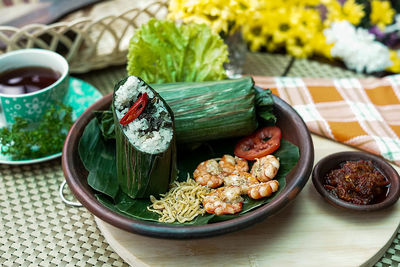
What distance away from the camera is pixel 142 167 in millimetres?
2035

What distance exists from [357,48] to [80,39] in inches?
76.5

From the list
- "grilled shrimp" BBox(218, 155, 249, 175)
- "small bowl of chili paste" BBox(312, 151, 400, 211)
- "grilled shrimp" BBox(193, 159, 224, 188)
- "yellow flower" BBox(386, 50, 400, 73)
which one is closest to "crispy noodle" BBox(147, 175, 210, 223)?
"grilled shrimp" BBox(193, 159, 224, 188)

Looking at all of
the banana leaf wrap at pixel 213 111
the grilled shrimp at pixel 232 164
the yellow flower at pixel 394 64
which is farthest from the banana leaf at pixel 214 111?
the yellow flower at pixel 394 64

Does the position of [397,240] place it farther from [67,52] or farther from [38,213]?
[67,52]

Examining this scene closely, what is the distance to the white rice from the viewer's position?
6.57 feet

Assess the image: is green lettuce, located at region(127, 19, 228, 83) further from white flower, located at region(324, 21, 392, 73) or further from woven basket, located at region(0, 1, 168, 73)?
white flower, located at region(324, 21, 392, 73)

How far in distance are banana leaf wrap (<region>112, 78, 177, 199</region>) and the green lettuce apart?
0.59 m

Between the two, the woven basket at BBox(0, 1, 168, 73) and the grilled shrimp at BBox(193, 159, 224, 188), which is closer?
the grilled shrimp at BBox(193, 159, 224, 188)

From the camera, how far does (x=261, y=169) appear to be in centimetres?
215

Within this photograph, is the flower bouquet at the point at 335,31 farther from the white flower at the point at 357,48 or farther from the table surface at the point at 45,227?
the table surface at the point at 45,227

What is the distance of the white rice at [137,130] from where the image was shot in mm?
2002

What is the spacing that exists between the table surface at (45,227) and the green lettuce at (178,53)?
0.81 metres

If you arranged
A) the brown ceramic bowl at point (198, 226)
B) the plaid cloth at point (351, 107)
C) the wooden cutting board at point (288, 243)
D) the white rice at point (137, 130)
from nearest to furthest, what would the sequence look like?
1. the brown ceramic bowl at point (198, 226)
2. the wooden cutting board at point (288, 243)
3. the white rice at point (137, 130)
4. the plaid cloth at point (351, 107)

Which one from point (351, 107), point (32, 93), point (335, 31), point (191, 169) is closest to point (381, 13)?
point (335, 31)
